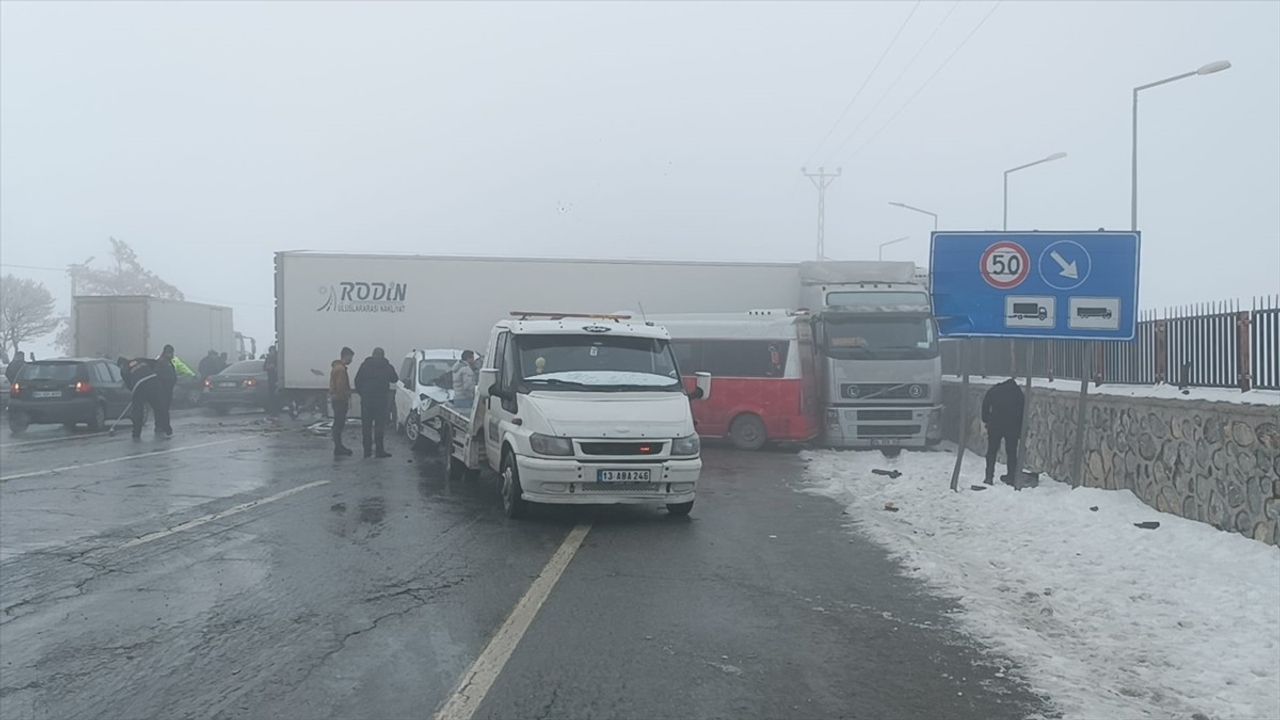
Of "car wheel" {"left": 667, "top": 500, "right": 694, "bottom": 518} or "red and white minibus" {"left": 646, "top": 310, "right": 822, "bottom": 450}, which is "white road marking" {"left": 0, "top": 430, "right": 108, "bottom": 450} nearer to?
"red and white minibus" {"left": 646, "top": 310, "right": 822, "bottom": 450}

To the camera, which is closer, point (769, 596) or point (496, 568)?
point (769, 596)

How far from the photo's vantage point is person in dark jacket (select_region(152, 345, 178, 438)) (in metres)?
21.8

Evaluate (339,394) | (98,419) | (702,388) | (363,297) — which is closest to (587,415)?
(702,388)

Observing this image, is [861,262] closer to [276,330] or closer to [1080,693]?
[276,330]

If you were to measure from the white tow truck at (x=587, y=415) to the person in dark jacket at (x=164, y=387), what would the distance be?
11795 mm

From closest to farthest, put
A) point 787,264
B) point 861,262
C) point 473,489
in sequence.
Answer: point 473,489 → point 861,262 → point 787,264

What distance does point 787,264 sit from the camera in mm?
24312

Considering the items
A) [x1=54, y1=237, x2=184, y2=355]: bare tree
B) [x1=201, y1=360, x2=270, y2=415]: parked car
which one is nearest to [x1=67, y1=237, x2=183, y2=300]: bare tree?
[x1=54, y1=237, x2=184, y2=355]: bare tree

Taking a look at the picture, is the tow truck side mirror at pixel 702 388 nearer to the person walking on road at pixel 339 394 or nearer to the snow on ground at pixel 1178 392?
the snow on ground at pixel 1178 392

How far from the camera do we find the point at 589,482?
1064cm

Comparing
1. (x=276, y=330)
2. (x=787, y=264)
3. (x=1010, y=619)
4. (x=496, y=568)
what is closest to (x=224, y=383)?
(x=276, y=330)

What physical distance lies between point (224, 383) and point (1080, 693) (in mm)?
28803

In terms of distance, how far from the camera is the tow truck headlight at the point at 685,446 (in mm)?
10891

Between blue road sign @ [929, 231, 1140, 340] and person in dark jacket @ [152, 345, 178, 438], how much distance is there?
16.0 m
